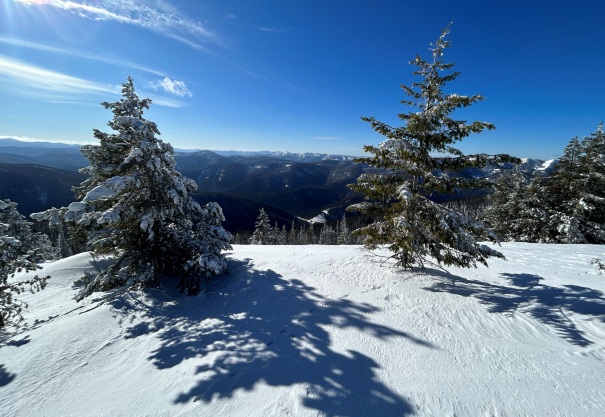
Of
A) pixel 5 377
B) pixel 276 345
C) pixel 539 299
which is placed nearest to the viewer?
pixel 5 377

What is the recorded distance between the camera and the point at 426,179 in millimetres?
8305

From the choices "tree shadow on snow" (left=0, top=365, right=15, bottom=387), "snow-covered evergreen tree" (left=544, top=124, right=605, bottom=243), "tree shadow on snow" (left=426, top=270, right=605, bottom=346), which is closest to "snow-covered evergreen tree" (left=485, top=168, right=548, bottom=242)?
"snow-covered evergreen tree" (left=544, top=124, right=605, bottom=243)

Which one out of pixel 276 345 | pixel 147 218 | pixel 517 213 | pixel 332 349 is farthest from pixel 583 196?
pixel 147 218

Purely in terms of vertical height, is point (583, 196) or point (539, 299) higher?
point (583, 196)

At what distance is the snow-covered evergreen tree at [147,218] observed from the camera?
27.9ft

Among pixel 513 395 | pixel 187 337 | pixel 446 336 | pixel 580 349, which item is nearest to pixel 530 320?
pixel 580 349

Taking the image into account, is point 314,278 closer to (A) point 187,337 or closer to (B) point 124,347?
(A) point 187,337

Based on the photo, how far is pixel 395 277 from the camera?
8.77 meters

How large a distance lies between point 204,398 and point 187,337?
241 centimetres

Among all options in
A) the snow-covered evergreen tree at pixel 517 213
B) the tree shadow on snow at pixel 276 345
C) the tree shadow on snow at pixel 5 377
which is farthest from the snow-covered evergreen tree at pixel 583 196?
the tree shadow on snow at pixel 5 377

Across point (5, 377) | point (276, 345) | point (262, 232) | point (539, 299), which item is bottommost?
point (262, 232)

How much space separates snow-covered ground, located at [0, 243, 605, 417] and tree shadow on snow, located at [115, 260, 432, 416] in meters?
0.03

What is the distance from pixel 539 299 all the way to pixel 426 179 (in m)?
4.33

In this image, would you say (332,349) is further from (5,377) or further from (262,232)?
(262,232)
